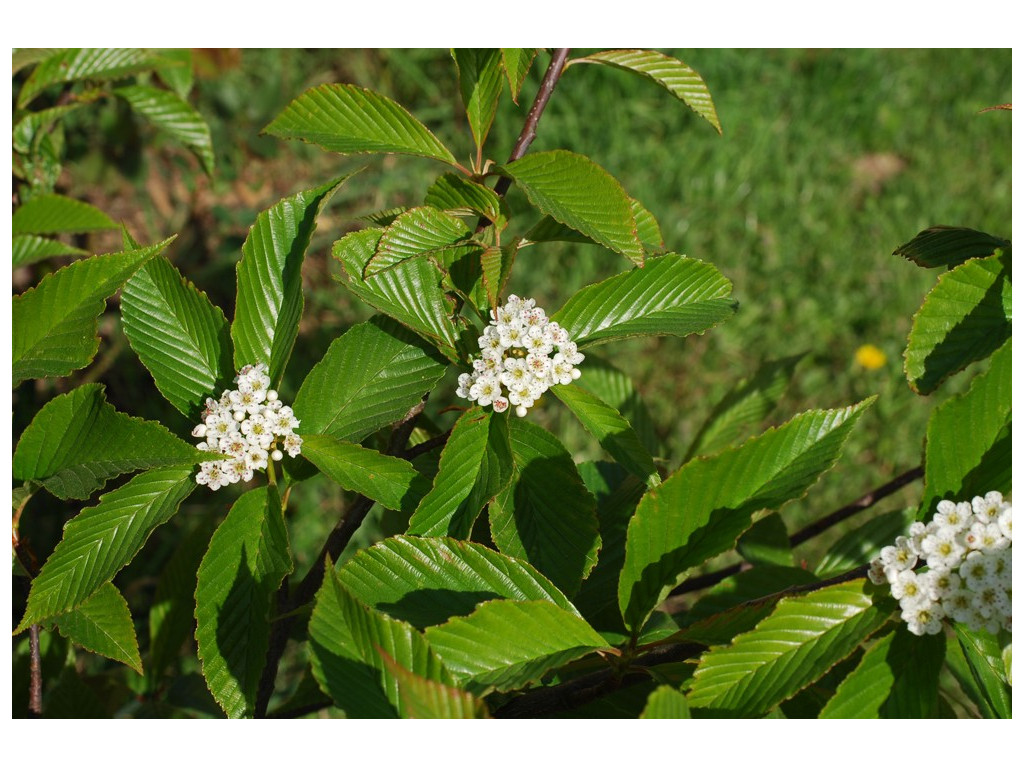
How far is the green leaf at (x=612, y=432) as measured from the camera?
1105mm

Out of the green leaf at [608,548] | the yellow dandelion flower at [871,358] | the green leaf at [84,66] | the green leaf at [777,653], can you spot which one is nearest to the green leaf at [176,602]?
the green leaf at [608,548]

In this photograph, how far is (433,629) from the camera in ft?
3.09

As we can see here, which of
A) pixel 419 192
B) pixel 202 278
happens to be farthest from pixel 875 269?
pixel 202 278

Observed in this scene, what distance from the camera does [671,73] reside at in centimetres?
130

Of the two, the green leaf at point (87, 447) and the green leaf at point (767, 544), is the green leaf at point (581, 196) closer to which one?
the green leaf at point (87, 447)

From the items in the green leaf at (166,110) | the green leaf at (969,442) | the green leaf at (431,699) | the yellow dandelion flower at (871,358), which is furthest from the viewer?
the yellow dandelion flower at (871,358)

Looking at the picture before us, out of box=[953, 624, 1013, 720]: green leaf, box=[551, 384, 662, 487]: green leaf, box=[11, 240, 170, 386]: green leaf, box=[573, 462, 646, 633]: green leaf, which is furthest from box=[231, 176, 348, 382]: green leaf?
box=[953, 624, 1013, 720]: green leaf

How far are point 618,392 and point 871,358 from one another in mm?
1724

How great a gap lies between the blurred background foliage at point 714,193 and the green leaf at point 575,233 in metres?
1.56

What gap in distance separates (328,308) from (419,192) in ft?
1.78

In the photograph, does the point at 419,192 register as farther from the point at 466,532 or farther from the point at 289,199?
the point at 466,532

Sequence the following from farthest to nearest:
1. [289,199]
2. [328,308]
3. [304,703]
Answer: [328,308] → [304,703] → [289,199]

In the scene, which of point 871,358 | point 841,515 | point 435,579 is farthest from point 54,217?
point 871,358

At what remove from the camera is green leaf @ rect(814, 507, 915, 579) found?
4.73 ft
